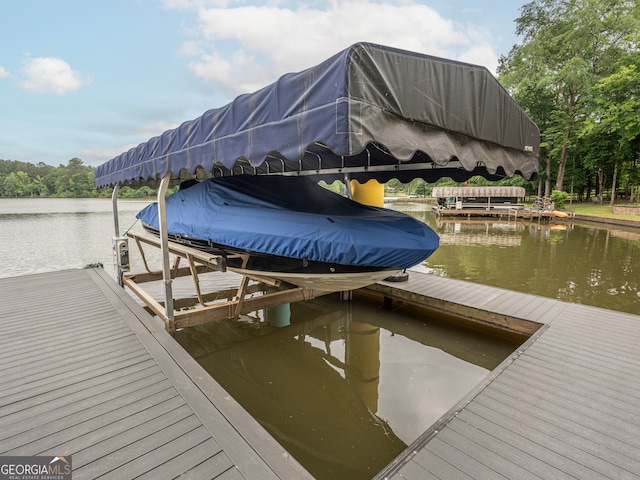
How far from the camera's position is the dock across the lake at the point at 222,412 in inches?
78.2

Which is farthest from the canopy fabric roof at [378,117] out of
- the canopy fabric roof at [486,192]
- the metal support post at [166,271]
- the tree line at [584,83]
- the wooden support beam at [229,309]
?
the tree line at [584,83]

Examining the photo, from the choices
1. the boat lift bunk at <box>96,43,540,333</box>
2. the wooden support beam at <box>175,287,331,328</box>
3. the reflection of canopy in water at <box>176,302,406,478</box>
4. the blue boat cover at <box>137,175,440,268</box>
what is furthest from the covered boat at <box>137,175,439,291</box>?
the reflection of canopy in water at <box>176,302,406,478</box>

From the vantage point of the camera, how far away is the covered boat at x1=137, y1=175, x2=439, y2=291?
3340 millimetres

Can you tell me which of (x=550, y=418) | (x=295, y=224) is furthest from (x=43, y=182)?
(x=550, y=418)

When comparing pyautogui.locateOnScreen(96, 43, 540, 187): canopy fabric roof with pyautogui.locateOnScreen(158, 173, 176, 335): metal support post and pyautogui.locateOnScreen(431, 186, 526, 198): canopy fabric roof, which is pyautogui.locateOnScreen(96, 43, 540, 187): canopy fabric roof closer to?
pyautogui.locateOnScreen(158, 173, 176, 335): metal support post

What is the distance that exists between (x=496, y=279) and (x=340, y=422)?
21.5ft

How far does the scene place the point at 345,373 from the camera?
163 inches

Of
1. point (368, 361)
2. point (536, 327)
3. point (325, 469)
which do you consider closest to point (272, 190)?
point (368, 361)

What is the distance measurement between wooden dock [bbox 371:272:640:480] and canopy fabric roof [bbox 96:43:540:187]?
6.31 ft

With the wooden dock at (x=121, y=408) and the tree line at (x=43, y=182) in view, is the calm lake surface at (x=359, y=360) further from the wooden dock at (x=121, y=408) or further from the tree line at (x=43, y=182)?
the tree line at (x=43, y=182)

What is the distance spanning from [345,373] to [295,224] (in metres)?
2.07

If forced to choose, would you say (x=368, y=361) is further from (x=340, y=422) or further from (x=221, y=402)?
(x=221, y=402)

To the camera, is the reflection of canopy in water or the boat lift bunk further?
the reflection of canopy in water

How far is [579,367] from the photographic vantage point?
319cm
